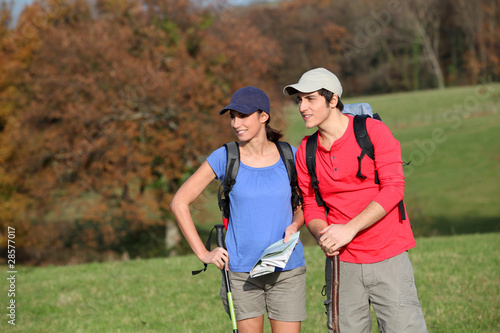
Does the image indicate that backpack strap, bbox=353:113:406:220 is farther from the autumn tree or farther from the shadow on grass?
the shadow on grass

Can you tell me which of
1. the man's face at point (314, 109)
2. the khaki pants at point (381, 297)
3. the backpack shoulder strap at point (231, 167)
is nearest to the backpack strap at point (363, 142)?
the man's face at point (314, 109)

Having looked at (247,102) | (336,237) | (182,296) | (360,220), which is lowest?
(182,296)

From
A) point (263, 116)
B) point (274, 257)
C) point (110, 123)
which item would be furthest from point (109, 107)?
point (274, 257)

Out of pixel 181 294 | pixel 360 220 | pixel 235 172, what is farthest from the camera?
pixel 181 294

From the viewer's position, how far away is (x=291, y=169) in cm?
405

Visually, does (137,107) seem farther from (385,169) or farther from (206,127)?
(385,169)

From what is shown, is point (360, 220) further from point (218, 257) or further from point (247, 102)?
point (247, 102)

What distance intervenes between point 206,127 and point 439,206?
17.3 meters

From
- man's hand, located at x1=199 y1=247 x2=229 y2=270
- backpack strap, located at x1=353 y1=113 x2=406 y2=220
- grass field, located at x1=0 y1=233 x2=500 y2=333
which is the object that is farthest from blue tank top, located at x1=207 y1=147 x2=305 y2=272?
grass field, located at x1=0 y1=233 x2=500 y2=333

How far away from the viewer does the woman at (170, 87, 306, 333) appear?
12.9 ft

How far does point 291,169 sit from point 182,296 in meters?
4.44

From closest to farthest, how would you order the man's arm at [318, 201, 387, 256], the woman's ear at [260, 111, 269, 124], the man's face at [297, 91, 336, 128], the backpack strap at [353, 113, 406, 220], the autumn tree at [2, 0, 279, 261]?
the man's arm at [318, 201, 387, 256] < the backpack strap at [353, 113, 406, 220] < the man's face at [297, 91, 336, 128] < the woman's ear at [260, 111, 269, 124] < the autumn tree at [2, 0, 279, 261]

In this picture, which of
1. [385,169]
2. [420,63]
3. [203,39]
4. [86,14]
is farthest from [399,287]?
[420,63]

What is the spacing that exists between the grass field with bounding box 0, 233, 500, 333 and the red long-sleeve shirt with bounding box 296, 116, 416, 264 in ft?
9.18
